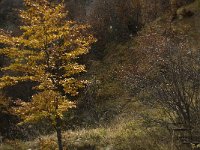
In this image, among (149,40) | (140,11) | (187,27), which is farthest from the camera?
(140,11)

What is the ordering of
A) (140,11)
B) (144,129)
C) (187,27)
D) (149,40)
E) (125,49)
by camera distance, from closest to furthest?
1. (144,129)
2. (149,40)
3. (187,27)
4. (125,49)
5. (140,11)

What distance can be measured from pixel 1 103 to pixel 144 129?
825cm

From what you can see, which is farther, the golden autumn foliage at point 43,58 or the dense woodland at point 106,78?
the golden autumn foliage at point 43,58

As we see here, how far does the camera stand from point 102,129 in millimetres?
14898

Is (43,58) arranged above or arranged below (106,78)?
below

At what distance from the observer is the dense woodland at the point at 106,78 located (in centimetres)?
1064

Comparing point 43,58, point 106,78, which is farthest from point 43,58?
point 106,78

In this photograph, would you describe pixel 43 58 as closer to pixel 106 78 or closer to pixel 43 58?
pixel 43 58

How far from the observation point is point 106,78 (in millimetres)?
21297

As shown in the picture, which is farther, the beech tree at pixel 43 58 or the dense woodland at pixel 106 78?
the beech tree at pixel 43 58

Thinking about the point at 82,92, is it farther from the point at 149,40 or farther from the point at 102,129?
the point at 102,129

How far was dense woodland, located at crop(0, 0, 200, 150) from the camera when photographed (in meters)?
10.6

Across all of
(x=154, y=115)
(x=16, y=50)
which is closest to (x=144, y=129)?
(x=154, y=115)

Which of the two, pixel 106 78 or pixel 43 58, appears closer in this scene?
pixel 43 58
